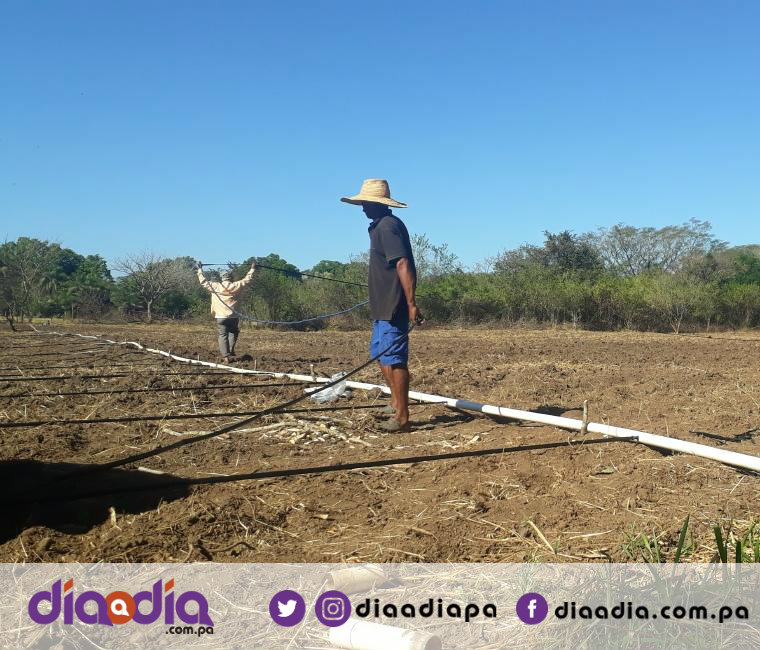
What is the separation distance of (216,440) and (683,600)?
357 cm


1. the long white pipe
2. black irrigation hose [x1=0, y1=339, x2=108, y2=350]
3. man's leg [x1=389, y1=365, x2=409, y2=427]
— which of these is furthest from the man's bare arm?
black irrigation hose [x1=0, y1=339, x2=108, y2=350]

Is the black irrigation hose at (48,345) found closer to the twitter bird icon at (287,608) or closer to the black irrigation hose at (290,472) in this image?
the black irrigation hose at (290,472)

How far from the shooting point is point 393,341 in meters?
5.47

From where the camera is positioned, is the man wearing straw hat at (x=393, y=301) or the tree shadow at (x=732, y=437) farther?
the man wearing straw hat at (x=393, y=301)

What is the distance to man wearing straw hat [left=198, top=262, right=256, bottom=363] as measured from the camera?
9984 mm

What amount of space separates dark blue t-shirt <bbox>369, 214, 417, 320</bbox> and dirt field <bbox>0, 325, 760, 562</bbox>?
962 mm

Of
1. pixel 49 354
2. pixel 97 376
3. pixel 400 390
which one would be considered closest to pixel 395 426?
pixel 400 390

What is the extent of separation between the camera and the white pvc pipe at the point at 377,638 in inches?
81.8

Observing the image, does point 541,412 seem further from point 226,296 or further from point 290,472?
point 226,296

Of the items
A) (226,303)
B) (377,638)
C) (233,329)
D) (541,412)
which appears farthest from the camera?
(233,329)

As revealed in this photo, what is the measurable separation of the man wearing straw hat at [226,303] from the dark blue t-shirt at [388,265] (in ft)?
14.6

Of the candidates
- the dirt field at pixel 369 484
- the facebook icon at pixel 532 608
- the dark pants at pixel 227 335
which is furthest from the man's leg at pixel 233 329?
the facebook icon at pixel 532 608

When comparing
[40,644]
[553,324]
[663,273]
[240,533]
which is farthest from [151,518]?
[663,273]

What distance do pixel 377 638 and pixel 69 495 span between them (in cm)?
178
